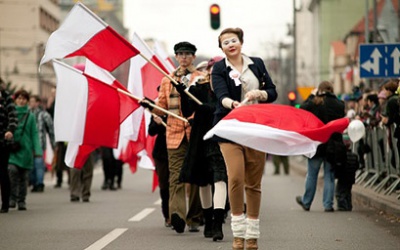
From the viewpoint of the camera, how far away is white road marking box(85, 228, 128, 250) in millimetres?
10922

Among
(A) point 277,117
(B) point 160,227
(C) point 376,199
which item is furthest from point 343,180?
(A) point 277,117

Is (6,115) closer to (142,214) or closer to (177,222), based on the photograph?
(142,214)

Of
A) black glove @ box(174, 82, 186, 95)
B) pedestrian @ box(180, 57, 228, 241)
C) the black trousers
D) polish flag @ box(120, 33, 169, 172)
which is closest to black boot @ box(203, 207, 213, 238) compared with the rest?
pedestrian @ box(180, 57, 228, 241)

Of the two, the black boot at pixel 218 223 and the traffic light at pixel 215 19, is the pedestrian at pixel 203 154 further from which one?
the traffic light at pixel 215 19

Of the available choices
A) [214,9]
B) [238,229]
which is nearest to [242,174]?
[238,229]

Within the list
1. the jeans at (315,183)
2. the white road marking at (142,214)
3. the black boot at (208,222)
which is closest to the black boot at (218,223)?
the black boot at (208,222)

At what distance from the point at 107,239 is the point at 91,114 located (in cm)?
237

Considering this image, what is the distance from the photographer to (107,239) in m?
11.8

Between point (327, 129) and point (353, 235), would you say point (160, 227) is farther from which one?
point (327, 129)

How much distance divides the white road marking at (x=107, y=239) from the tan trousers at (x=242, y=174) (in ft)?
6.00

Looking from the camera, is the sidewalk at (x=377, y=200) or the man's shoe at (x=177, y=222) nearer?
the man's shoe at (x=177, y=222)

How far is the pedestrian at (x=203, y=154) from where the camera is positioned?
11.3 m

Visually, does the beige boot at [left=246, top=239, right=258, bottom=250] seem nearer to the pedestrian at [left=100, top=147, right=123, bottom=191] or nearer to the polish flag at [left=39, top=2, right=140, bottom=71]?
the polish flag at [left=39, top=2, right=140, bottom=71]

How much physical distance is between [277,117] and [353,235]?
3080 millimetres
